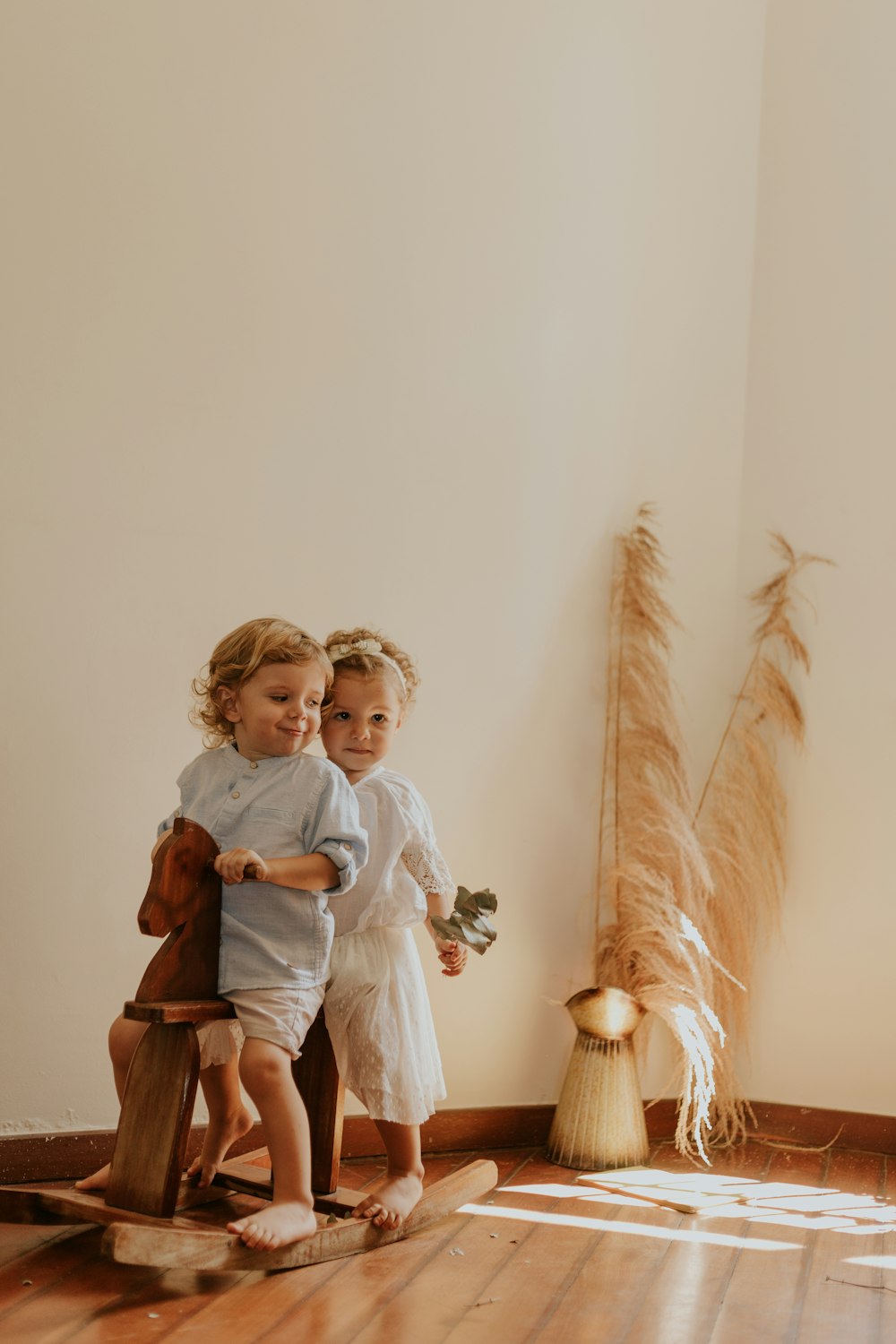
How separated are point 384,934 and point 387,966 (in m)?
0.07

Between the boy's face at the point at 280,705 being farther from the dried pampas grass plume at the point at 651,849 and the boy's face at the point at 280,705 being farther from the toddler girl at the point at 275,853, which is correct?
the dried pampas grass plume at the point at 651,849

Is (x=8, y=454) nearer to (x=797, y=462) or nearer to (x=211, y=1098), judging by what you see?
(x=211, y=1098)

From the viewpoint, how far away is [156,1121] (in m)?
2.06

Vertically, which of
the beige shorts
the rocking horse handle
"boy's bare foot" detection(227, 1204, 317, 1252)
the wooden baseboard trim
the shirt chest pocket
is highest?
the shirt chest pocket

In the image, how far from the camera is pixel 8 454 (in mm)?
2518

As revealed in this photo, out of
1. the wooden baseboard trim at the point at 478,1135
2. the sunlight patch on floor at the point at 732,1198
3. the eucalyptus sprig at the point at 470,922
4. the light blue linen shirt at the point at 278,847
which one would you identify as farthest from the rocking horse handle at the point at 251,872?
the sunlight patch on floor at the point at 732,1198

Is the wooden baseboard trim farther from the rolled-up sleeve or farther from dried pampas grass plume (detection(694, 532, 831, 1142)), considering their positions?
the rolled-up sleeve

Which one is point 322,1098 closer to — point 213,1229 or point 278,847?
point 213,1229

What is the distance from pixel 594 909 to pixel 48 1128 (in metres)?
1.33

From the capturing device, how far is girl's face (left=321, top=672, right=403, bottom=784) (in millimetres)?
2447

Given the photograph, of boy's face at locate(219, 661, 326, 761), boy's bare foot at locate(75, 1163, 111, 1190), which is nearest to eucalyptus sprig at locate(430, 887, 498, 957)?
boy's face at locate(219, 661, 326, 761)

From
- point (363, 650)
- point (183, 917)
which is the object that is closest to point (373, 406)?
point (363, 650)

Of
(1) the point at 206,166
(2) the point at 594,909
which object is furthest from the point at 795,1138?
(1) the point at 206,166

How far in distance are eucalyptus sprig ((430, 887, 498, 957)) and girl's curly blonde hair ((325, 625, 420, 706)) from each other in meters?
0.40
